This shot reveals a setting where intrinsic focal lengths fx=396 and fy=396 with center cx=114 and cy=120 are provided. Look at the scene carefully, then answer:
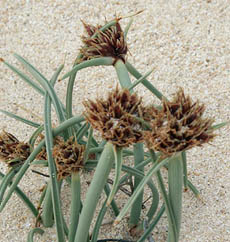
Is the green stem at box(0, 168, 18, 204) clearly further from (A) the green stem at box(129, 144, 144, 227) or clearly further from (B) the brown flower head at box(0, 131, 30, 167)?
(A) the green stem at box(129, 144, 144, 227)

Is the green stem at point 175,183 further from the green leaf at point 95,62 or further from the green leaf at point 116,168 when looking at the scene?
the green leaf at point 95,62

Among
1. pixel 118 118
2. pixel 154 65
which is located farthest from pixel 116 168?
pixel 154 65

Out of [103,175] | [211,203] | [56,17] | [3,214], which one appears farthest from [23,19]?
[103,175]

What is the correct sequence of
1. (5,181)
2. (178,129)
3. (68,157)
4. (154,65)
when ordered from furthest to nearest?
1. (154,65)
2. (5,181)
3. (68,157)
4. (178,129)

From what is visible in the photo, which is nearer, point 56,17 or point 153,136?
point 153,136

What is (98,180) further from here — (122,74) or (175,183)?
(122,74)

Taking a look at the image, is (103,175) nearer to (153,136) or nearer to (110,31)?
(153,136)

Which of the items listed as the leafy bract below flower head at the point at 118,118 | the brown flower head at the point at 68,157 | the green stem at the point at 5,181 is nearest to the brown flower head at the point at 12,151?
the green stem at the point at 5,181
